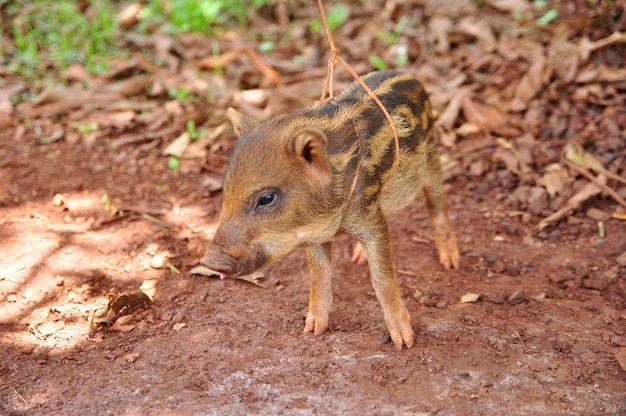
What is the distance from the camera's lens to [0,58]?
8305 millimetres

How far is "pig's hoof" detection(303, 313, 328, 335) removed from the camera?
3973 millimetres

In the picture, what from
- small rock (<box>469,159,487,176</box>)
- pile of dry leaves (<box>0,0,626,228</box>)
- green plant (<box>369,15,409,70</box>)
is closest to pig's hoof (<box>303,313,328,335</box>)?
pile of dry leaves (<box>0,0,626,228</box>)

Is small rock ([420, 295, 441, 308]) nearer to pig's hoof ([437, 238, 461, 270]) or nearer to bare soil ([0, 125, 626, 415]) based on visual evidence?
bare soil ([0, 125, 626, 415])

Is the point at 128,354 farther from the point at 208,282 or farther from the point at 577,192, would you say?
the point at 577,192

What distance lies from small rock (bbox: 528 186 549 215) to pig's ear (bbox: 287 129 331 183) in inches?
112

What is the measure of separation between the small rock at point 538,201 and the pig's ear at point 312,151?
2851mm

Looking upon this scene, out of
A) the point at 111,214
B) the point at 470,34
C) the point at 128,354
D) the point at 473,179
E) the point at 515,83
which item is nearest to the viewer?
the point at 128,354

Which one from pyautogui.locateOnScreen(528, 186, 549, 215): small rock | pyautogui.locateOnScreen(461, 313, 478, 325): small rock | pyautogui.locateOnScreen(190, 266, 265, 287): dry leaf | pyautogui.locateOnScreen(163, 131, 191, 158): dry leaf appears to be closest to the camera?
pyautogui.locateOnScreen(461, 313, 478, 325): small rock

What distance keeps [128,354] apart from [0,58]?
6.03 metres

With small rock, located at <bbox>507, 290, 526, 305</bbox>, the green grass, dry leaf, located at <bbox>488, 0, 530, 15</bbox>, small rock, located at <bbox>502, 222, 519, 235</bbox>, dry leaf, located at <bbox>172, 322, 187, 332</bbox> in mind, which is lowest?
small rock, located at <bbox>502, 222, 519, 235</bbox>

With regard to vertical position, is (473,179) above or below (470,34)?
below

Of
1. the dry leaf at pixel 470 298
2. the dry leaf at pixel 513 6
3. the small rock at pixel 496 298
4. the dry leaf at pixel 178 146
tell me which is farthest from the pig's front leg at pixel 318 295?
the dry leaf at pixel 513 6

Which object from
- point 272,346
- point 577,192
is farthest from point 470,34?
point 272,346

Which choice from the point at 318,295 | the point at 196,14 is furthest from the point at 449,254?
the point at 196,14
